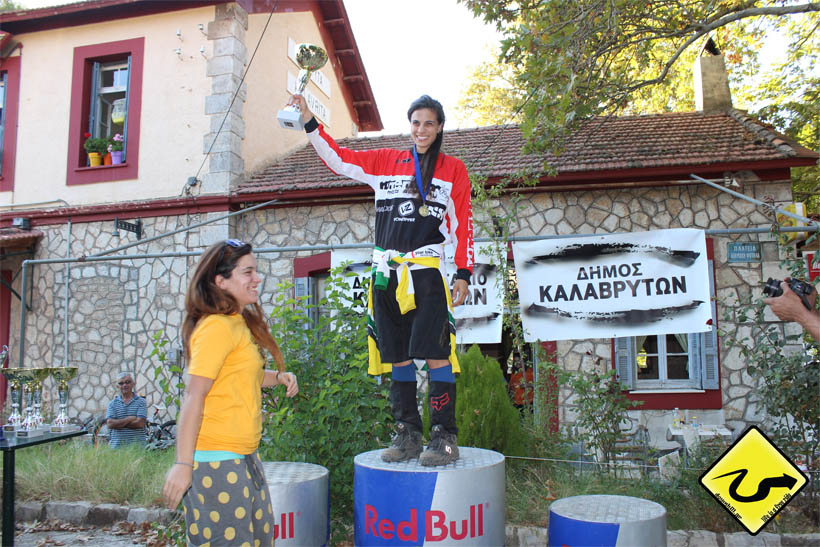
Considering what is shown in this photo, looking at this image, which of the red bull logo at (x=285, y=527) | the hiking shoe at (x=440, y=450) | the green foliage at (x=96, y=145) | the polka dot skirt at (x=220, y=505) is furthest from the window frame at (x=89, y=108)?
the polka dot skirt at (x=220, y=505)

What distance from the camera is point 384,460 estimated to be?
3400mm

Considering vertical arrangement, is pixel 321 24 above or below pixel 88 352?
above

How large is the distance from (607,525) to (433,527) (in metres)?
0.78

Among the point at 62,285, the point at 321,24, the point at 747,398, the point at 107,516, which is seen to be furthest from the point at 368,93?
the point at 107,516

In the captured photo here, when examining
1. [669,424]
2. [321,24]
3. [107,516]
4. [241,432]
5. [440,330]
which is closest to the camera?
[241,432]

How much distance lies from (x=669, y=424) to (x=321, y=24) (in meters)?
9.79

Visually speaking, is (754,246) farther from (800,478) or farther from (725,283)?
(800,478)

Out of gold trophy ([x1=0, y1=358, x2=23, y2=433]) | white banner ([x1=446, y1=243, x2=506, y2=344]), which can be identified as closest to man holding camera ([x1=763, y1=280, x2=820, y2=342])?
white banner ([x1=446, y1=243, x2=506, y2=344])

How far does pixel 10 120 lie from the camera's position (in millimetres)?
10938

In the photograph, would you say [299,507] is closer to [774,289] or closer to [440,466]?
[440,466]

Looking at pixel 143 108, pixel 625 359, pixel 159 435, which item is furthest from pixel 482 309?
pixel 143 108

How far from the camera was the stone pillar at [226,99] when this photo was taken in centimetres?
978

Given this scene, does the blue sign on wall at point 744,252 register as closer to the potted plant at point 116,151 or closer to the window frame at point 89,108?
the window frame at point 89,108

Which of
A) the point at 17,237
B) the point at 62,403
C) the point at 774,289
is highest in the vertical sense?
the point at 17,237
